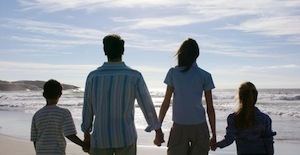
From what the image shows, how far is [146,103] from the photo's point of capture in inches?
132

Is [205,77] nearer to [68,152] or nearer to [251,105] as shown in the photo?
[251,105]

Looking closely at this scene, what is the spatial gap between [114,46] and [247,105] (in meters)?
1.43

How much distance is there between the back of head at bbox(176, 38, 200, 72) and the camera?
13.1 ft

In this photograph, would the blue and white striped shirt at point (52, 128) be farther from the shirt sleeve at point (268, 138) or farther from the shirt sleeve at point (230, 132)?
the shirt sleeve at point (268, 138)

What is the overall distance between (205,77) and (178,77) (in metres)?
0.24

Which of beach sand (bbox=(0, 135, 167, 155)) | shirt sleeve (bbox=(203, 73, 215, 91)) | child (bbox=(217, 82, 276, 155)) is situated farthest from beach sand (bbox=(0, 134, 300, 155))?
shirt sleeve (bbox=(203, 73, 215, 91))

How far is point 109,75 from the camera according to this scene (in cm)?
331

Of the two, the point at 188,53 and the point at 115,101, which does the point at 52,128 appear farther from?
the point at 188,53

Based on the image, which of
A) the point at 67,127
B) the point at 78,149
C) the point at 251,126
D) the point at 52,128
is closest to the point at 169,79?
the point at 251,126

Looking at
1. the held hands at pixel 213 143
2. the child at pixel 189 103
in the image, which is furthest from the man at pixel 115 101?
the held hands at pixel 213 143

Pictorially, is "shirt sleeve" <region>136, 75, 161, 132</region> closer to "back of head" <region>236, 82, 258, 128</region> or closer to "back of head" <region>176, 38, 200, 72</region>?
"back of head" <region>176, 38, 200, 72</region>

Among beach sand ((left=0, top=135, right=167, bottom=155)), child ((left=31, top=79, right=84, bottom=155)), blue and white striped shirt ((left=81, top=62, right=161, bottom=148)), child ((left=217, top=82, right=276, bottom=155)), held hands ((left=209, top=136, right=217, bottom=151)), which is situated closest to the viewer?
blue and white striped shirt ((left=81, top=62, right=161, bottom=148))

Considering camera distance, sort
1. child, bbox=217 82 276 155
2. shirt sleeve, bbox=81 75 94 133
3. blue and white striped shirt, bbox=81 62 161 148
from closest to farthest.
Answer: blue and white striped shirt, bbox=81 62 161 148 → shirt sleeve, bbox=81 75 94 133 → child, bbox=217 82 276 155

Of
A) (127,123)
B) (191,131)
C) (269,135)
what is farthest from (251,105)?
(127,123)
